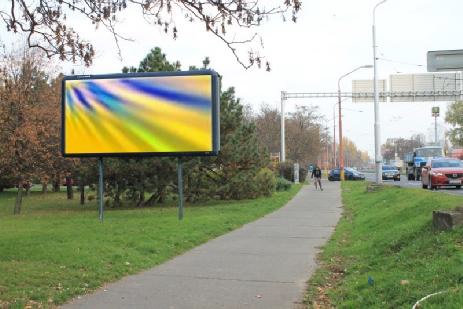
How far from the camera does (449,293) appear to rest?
5730 millimetres

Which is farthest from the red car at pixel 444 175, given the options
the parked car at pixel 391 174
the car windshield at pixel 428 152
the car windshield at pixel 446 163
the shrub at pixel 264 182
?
the parked car at pixel 391 174

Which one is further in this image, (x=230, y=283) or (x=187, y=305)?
(x=230, y=283)

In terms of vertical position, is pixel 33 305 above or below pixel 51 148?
below

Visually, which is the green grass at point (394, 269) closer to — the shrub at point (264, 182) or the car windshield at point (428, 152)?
the shrub at point (264, 182)

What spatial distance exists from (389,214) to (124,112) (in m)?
8.19

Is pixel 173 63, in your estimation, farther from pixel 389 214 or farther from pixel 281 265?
pixel 281 265

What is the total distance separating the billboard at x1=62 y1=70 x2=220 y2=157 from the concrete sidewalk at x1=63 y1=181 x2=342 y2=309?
4.13m

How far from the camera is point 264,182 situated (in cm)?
2841

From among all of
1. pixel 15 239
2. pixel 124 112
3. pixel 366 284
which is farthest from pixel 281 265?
pixel 124 112

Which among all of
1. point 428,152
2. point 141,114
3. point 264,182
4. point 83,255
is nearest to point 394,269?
point 83,255

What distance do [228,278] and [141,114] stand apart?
9598 millimetres

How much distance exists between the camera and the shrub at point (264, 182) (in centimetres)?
2789

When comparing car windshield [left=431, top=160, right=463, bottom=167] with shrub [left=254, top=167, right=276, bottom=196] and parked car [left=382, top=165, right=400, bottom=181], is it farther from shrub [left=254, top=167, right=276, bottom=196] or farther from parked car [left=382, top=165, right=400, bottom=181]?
parked car [left=382, top=165, right=400, bottom=181]

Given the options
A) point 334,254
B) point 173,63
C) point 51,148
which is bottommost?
point 334,254
